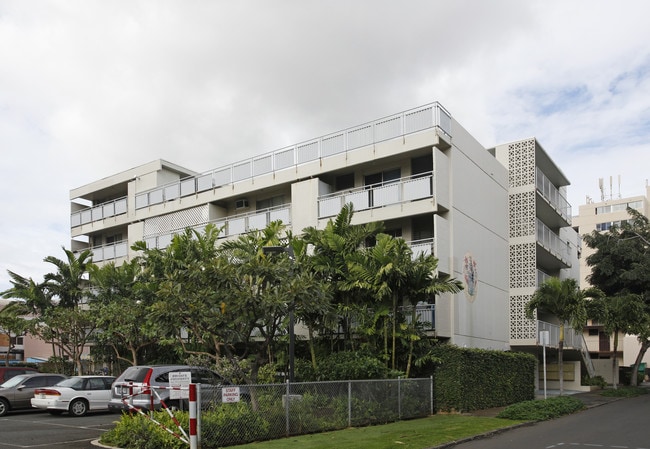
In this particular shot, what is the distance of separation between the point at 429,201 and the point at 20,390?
15679mm

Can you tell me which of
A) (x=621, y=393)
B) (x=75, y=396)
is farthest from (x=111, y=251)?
(x=621, y=393)

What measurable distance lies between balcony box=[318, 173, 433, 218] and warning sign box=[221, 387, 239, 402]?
508 inches

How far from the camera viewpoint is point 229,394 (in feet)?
42.6

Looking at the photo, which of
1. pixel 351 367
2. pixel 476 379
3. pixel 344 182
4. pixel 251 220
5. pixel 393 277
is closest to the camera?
pixel 351 367

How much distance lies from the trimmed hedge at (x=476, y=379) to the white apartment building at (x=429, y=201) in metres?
1.70

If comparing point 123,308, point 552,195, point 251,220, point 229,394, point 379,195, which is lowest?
point 229,394

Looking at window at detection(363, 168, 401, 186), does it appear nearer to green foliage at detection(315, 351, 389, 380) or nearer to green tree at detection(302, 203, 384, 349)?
green tree at detection(302, 203, 384, 349)

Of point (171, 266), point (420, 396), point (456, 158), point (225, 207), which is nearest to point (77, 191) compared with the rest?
point (225, 207)

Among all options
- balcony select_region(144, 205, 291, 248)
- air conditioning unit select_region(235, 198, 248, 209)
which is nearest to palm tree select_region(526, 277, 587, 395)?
balcony select_region(144, 205, 291, 248)

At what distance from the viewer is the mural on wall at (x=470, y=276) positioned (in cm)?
2517

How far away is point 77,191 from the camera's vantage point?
4200 cm

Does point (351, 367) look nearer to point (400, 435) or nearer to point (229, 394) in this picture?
point (400, 435)

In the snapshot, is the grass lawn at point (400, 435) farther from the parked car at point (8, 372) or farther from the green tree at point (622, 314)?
the green tree at point (622, 314)

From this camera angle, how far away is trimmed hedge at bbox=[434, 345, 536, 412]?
67.9 ft
